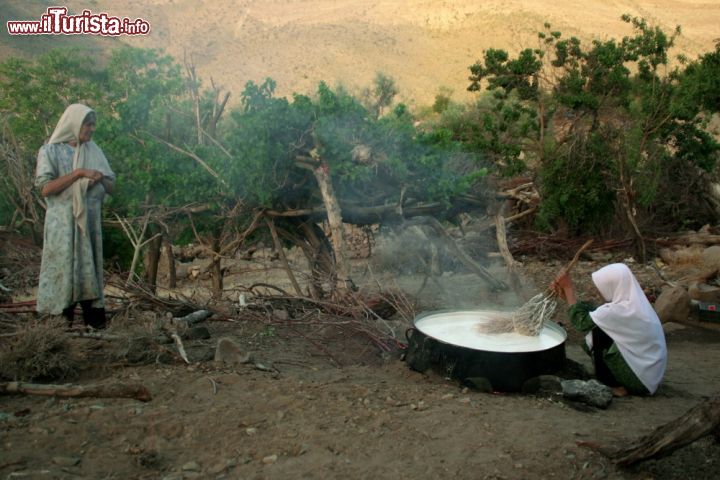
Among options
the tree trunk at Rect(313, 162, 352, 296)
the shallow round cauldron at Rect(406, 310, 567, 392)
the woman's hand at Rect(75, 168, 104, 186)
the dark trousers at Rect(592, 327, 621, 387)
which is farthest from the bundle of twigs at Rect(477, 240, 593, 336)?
the woman's hand at Rect(75, 168, 104, 186)

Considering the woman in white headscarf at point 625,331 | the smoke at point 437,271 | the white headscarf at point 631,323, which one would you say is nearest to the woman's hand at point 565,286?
the woman in white headscarf at point 625,331

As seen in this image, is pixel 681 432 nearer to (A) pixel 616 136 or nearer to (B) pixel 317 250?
(B) pixel 317 250

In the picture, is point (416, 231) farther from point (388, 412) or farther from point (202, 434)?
point (202, 434)

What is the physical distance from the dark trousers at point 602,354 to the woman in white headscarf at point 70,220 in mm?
3512

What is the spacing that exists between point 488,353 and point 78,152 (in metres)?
3.19

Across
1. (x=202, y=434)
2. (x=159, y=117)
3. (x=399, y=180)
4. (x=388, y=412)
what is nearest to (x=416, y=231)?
(x=399, y=180)

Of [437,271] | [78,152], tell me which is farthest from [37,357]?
[437,271]

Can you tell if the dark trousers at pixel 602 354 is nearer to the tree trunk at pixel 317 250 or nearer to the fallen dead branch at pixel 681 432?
the fallen dead branch at pixel 681 432

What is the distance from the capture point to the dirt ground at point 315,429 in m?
2.93

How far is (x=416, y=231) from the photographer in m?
8.66

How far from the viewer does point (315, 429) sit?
10.9 feet

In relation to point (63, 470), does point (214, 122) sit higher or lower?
higher

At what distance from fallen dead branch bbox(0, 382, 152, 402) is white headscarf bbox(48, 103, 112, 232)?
4.40 feet

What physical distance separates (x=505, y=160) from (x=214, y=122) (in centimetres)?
639
